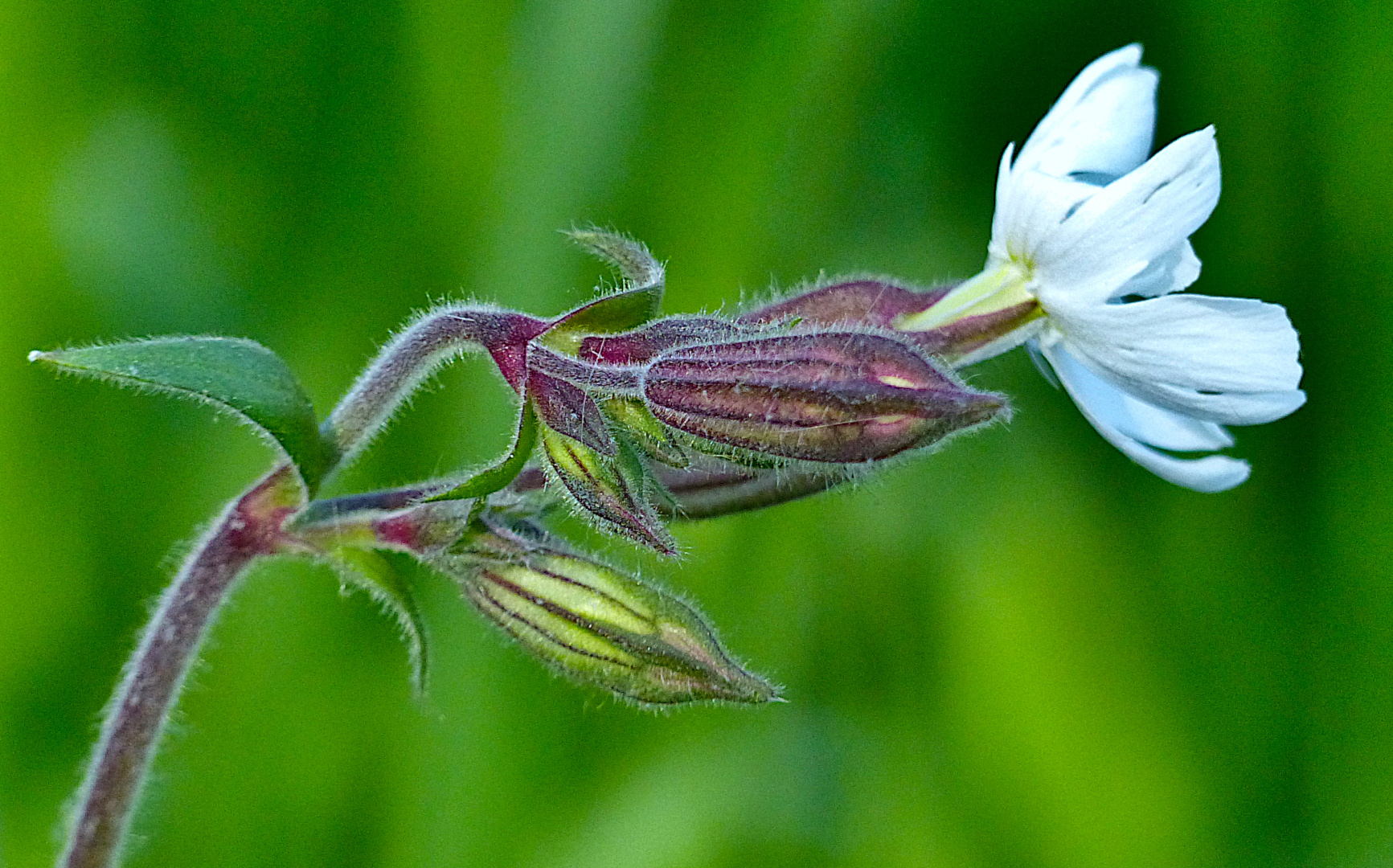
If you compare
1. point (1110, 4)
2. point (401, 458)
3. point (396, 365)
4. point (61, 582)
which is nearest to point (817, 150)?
point (1110, 4)

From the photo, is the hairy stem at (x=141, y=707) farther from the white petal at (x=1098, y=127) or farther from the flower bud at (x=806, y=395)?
the white petal at (x=1098, y=127)

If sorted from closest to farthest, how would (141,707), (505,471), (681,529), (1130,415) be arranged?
(505,471), (141,707), (1130,415), (681,529)

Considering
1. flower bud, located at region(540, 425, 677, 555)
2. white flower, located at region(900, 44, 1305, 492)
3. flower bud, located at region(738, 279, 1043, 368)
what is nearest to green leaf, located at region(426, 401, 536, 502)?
flower bud, located at region(540, 425, 677, 555)

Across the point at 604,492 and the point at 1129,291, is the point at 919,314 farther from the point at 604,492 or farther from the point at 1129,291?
the point at 604,492

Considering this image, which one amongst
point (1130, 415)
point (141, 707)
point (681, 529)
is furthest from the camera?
point (681, 529)

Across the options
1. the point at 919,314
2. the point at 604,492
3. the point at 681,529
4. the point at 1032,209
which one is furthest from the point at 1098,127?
the point at 681,529

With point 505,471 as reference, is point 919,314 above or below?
above

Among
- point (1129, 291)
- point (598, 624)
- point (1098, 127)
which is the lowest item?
point (598, 624)

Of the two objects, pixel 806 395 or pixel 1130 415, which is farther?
pixel 1130 415
